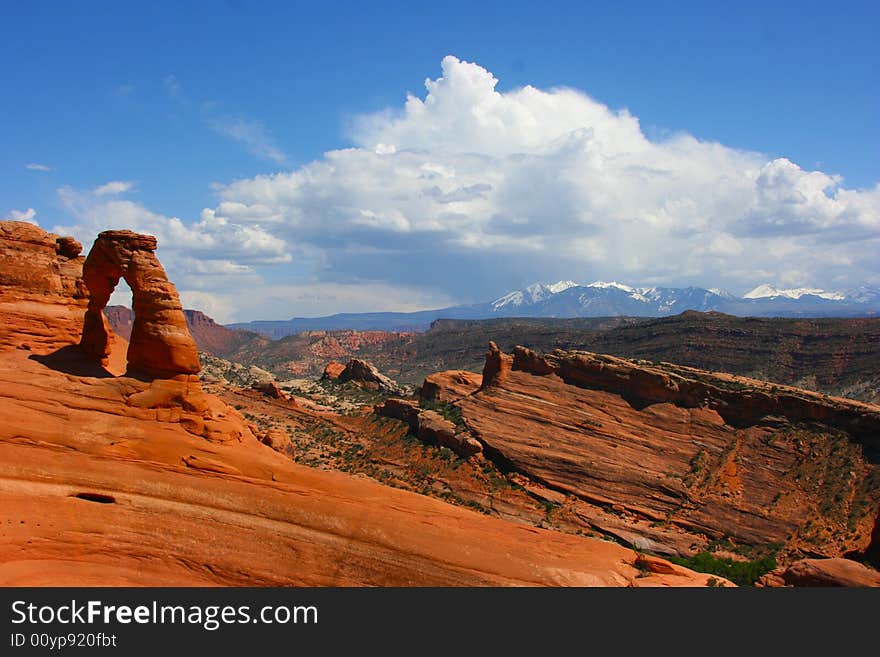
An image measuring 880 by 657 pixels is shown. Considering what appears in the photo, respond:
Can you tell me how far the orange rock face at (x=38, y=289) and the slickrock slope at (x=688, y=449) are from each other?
1283 inches

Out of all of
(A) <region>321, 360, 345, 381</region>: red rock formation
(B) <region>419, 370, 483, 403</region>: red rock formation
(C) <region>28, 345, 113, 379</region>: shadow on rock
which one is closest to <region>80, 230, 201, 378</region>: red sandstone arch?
(C) <region>28, 345, 113, 379</region>: shadow on rock

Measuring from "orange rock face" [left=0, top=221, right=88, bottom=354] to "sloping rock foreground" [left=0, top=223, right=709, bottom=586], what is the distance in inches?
102

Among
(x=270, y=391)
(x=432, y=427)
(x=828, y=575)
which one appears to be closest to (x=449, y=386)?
(x=432, y=427)

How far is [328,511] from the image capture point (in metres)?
16.2

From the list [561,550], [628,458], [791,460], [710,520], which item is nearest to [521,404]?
[628,458]

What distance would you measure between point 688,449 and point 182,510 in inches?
1642

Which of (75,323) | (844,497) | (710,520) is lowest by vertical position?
(710,520)

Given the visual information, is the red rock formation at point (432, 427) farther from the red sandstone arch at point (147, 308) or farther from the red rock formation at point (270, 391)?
the red sandstone arch at point (147, 308)

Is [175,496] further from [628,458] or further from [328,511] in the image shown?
[628,458]

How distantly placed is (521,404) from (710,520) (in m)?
17.8

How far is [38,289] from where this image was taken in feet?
89.0

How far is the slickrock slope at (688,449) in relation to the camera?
3975 cm

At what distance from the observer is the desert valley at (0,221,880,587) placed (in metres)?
14.6

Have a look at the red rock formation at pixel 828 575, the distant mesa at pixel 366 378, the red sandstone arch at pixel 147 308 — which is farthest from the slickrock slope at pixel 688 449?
the distant mesa at pixel 366 378
